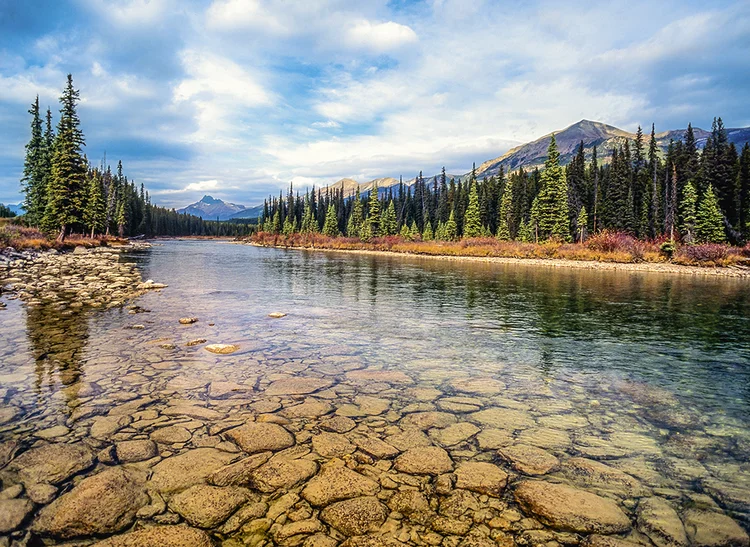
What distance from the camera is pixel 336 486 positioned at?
396 centimetres

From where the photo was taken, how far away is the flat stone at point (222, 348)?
28.0 ft

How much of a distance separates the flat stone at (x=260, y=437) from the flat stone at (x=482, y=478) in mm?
1904

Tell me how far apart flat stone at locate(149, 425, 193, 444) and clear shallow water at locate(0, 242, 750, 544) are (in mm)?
151

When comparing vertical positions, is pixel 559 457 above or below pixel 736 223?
below

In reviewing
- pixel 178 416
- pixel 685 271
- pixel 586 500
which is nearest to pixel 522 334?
pixel 586 500

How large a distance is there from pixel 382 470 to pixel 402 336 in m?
6.28

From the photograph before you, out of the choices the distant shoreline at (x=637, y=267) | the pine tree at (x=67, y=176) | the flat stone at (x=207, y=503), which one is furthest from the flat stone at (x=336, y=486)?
the pine tree at (x=67, y=176)

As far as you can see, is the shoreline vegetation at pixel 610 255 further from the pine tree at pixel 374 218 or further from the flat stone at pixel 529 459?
the flat stone at pixel 529 459

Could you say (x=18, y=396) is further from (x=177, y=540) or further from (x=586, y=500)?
(x=586, y=500)

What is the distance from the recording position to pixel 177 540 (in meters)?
3.18

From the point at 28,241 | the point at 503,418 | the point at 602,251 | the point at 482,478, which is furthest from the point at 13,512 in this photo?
the point at 602,251

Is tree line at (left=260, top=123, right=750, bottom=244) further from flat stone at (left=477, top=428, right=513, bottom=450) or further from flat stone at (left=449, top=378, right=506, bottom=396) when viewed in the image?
flat stone at (left=477, top=428, right=513, bottom=450)

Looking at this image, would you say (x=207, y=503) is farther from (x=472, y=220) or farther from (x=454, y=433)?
(x=472, y=220)

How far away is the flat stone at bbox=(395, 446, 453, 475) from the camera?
4305 mm
